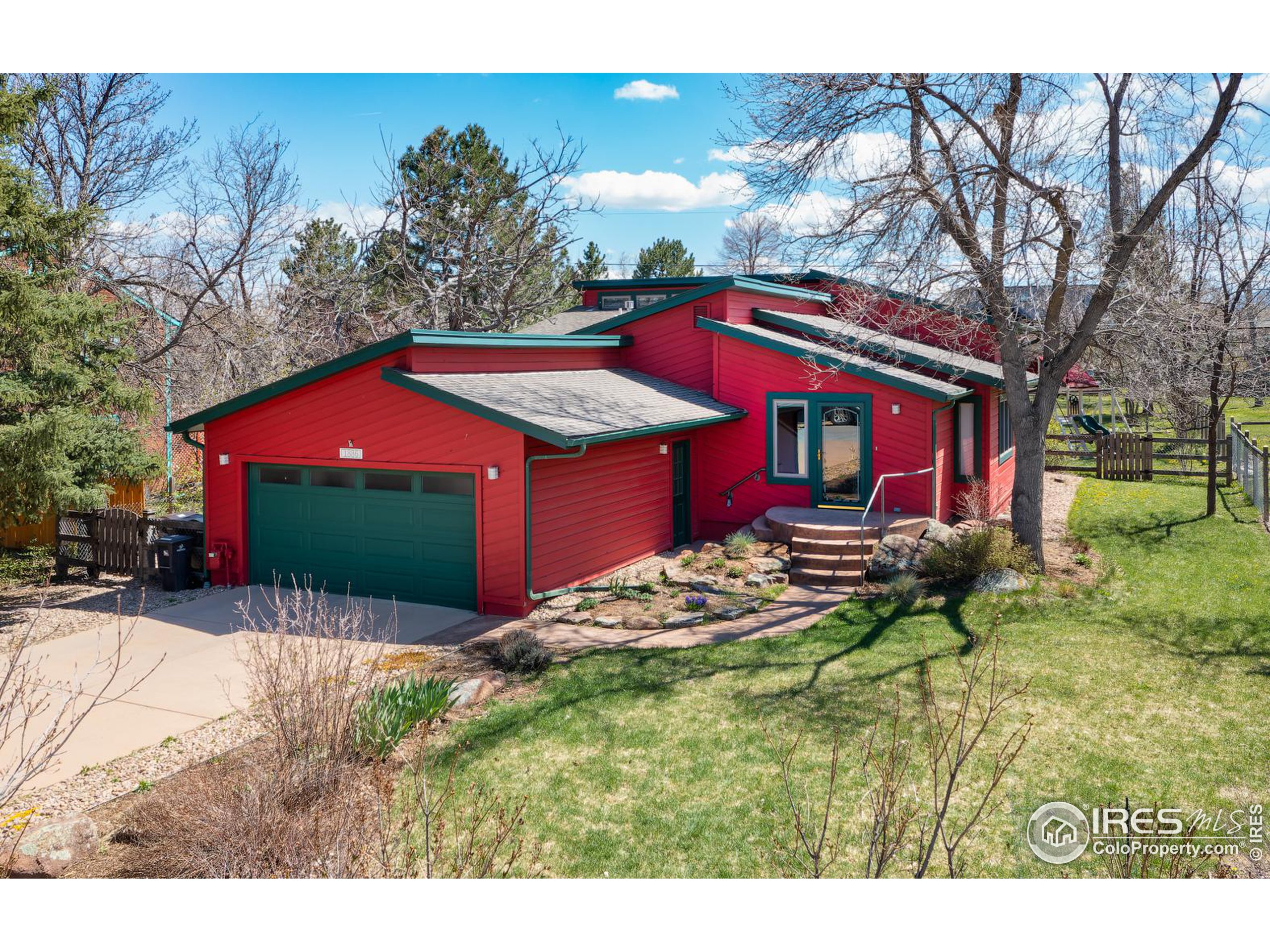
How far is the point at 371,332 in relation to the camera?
24062 millimetres

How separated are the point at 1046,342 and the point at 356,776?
33.3ft

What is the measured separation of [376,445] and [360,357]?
118 cm

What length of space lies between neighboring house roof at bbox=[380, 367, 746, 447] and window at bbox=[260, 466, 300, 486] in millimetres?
2376

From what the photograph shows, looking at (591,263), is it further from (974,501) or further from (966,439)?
(974,501)

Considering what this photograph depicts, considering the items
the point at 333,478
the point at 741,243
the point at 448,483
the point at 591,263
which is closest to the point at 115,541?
the point at 333,478

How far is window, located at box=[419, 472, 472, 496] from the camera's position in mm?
10727

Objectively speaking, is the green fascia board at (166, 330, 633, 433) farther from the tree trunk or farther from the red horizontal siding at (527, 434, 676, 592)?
the tree trunk

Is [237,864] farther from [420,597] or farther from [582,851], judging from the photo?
[420,597]

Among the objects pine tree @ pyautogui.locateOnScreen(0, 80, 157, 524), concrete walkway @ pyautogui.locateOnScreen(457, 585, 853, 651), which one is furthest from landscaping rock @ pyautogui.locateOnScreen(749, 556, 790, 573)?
pine tree @ pyautogui.locateOnScreen(0, 80, 157, 524)

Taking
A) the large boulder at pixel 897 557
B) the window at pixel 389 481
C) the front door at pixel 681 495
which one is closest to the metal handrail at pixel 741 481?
the front door at pixel 681 495

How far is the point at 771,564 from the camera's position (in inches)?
484

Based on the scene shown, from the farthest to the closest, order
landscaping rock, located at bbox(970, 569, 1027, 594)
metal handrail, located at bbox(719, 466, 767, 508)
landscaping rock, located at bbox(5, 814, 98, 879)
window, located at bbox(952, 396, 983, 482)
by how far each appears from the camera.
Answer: window, located at bbox(952, 396, 983, 482), metal handrail, located at bbox(719, 466, 767, 508), landscaping rock, located at bbox(970, 569, 1027, 594), landscaping rock, located at bbox(5, 814, 98, 879)

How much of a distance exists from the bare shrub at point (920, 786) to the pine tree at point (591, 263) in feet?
93.4

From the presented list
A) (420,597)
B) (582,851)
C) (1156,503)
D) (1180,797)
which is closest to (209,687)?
(420,597)
